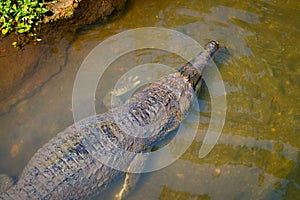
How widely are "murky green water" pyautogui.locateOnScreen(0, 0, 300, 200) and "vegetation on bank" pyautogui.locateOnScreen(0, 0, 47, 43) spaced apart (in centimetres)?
54

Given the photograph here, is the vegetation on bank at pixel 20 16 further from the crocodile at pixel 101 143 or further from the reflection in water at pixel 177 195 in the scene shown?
the reflection in water at pixel 177 195

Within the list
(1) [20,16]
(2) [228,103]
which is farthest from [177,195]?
(1) [20,16]

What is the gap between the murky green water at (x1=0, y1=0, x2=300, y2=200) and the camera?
5305 millimetres

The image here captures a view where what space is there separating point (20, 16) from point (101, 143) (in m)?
2.86

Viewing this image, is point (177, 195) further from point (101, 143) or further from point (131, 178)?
point (101, 143)

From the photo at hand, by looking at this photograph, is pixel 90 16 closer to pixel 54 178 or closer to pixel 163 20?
pixel 163 20

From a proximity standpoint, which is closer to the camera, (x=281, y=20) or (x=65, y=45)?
(x=65, y=45)

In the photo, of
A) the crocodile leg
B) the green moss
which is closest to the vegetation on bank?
the green moss

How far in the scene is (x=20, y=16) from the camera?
5.87m

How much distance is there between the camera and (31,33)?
19.6 feet

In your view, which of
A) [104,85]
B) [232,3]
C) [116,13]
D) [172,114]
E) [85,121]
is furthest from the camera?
[232,3]

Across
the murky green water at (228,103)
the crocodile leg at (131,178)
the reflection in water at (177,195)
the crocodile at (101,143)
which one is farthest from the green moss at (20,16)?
the reflection in water at (177,195)

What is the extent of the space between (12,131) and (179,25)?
3819 millimetres

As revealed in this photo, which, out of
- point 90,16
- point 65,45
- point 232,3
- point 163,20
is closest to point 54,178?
point 65,45
